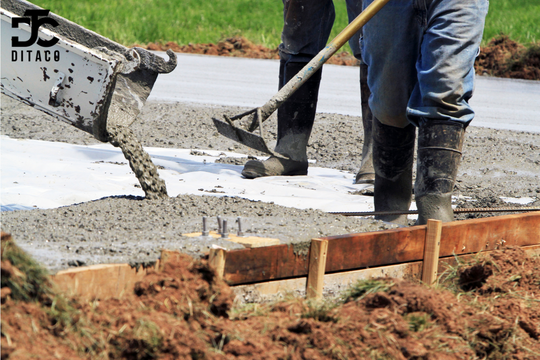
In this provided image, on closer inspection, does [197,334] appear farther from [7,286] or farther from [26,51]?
[26,51]

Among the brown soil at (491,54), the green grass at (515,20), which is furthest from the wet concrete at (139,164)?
the green grass at (515,20)

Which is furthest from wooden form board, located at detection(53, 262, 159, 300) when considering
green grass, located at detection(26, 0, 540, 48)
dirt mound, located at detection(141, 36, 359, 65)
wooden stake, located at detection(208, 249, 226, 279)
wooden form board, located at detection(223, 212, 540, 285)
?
green grass, located at detection(26, 0, 540, 48)

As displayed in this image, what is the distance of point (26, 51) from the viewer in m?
2.77

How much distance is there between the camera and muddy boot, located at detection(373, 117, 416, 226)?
2.89 metres

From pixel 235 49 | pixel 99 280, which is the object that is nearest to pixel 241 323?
pixel 99 280

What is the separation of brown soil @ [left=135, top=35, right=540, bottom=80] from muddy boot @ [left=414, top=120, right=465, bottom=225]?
7.37 meters

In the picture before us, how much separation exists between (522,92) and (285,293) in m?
6.00

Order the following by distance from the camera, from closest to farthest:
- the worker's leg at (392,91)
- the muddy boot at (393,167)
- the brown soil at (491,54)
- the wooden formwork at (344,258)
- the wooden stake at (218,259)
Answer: the wooden formwork at (344,258) → the wooden stake at (218,259) → the worker's leg at (392,91) → the muddy boot at (393,167) → the brown soil at (491,54)

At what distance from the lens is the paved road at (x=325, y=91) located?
Answer: 20.6 ft

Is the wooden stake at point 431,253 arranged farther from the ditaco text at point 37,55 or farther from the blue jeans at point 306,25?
the blue jeans at point 306,25

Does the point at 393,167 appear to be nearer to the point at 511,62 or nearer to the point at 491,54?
the point at 511,62

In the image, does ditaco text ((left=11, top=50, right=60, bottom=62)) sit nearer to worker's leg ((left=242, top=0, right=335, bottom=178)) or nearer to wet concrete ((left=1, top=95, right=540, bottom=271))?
wet concrete ((left=1, top=95, right=540, bottom=271))

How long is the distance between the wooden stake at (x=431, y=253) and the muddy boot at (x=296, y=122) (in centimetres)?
182

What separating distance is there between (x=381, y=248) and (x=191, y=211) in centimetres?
82
